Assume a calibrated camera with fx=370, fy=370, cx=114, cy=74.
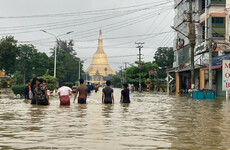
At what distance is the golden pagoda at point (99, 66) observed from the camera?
621 ft

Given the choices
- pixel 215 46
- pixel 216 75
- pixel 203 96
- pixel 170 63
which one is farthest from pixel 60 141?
pixel 170 63

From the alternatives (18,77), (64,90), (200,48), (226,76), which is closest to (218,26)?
(200,48)

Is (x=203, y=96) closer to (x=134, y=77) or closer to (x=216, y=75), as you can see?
(x=216, y=75)

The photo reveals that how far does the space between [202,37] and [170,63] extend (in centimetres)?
6024

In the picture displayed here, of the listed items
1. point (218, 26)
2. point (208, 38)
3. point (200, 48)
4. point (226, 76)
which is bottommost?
point (226, 76)

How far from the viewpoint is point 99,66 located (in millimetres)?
193000

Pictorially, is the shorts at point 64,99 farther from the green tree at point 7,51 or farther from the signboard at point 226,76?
the green tree at point 7,51

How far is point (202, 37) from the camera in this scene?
49.3 m

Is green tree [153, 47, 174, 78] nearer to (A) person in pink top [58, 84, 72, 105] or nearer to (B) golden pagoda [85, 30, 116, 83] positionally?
(B) golden pagoda [85, 30, 116, 83]

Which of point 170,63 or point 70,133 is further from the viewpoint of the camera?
point 170,63

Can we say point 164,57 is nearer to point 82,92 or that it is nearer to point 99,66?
point 99,66

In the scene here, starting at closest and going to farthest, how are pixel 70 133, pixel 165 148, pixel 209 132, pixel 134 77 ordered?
1. pixel 165 148
2. pixel 70 133
3. pixel 209 132
4. pixel 134 77

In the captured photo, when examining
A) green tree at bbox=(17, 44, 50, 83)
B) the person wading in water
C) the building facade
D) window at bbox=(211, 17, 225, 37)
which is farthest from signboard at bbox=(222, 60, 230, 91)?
green tree at bbox=(17, 44, 50, 83)

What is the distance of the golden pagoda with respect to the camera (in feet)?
621
